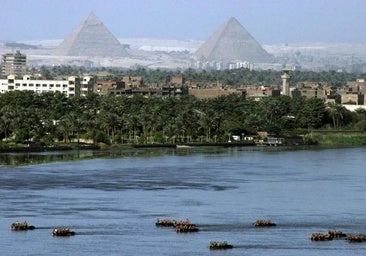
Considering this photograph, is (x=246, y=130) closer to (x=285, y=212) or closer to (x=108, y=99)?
(x=108, y=99)

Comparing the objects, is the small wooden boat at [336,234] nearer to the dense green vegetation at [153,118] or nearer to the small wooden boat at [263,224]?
the small wooden boat at [263,224]

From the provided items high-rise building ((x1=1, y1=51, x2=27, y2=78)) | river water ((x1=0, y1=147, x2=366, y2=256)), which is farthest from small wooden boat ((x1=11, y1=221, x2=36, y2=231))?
high-rise building ((x1=1, y1=51, x2=27, y2=78))

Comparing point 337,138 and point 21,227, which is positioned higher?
point 337,138

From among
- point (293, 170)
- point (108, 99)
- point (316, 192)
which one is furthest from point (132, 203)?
point (108, 99)

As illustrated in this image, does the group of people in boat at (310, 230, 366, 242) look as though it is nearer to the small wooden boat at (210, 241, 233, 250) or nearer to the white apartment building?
the small wooden boat at (210, 241, 233, 250)

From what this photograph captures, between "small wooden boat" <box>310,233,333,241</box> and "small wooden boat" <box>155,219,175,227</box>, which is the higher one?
"small wooden boat" <box>155,219,175,227</box>

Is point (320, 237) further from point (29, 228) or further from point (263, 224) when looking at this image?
point (29, 228)

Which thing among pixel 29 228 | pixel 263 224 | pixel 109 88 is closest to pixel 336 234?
pixel 263 224
